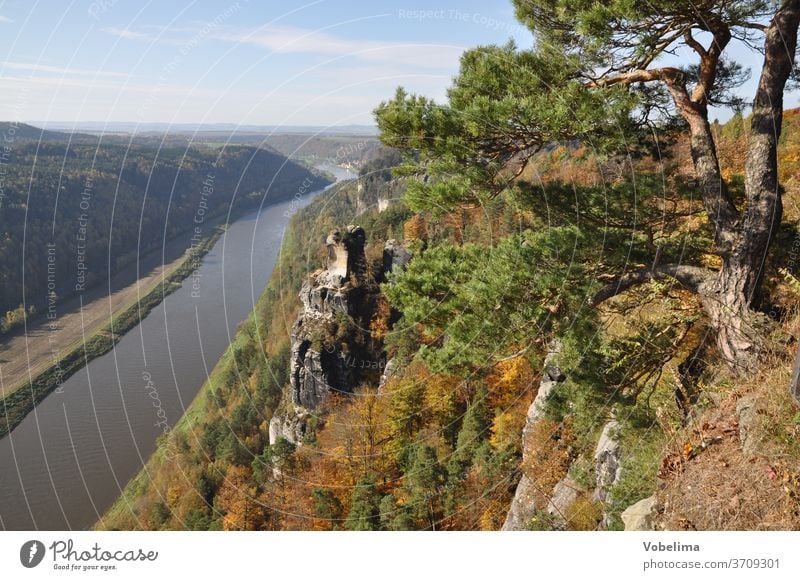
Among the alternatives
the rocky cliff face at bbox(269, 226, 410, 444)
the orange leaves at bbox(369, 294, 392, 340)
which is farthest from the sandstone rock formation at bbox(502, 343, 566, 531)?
the orange leaves at bbox(369, 294, 392, 340)

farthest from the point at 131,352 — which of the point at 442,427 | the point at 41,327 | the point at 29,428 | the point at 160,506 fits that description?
the point at 442,427

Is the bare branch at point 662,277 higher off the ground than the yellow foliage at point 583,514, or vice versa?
the bare branch at point 662,277

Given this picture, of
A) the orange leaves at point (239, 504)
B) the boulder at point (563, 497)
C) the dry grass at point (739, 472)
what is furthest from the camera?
the orange leaves at point (239, 504)

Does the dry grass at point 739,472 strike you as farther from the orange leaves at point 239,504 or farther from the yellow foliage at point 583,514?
the orange leaves at point 239,504

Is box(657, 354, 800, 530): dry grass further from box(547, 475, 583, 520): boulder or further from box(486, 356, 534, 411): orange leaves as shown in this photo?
box(486, 356, 534, 411): orange leaves

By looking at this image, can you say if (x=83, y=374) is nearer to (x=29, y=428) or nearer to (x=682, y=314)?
(x=29, y=428)

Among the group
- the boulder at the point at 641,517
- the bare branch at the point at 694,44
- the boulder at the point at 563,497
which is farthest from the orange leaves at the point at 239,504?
the bare branch at the point at 694,44
